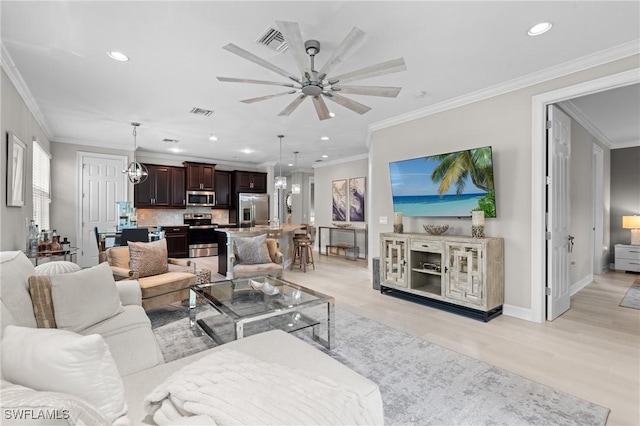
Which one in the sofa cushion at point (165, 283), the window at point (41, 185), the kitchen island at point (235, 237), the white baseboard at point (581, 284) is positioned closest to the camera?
the sofa cushion at point (165, 283)

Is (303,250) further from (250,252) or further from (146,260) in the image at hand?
(146,260)

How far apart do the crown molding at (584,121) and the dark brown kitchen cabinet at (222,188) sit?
7640 mm

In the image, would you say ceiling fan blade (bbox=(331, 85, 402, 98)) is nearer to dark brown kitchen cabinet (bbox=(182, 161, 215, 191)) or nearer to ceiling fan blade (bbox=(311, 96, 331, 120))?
ceiling fan blade (bbox=(311, 96, 331, 120))

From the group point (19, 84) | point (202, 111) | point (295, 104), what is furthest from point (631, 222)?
point (19, 84)

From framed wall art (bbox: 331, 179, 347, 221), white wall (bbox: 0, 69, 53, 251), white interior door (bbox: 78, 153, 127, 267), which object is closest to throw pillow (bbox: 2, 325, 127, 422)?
white wall (bbox: 0, 69, 53, 251)

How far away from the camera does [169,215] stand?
816cm

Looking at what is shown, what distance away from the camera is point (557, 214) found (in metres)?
3.51

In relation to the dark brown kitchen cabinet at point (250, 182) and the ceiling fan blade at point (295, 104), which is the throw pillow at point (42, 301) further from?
the dark brown kitchen cabinet at point (250, 182)

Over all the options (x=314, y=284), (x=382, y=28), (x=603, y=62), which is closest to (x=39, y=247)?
(x=314, y=284)

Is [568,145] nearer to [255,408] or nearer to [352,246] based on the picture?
[255,408]

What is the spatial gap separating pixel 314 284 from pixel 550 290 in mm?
3245

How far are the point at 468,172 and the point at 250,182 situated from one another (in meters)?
6.54

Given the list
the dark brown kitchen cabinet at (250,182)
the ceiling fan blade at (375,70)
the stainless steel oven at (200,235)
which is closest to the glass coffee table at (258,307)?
the ceiling fan blade at (375,70)

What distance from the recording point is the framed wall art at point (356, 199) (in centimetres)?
806
